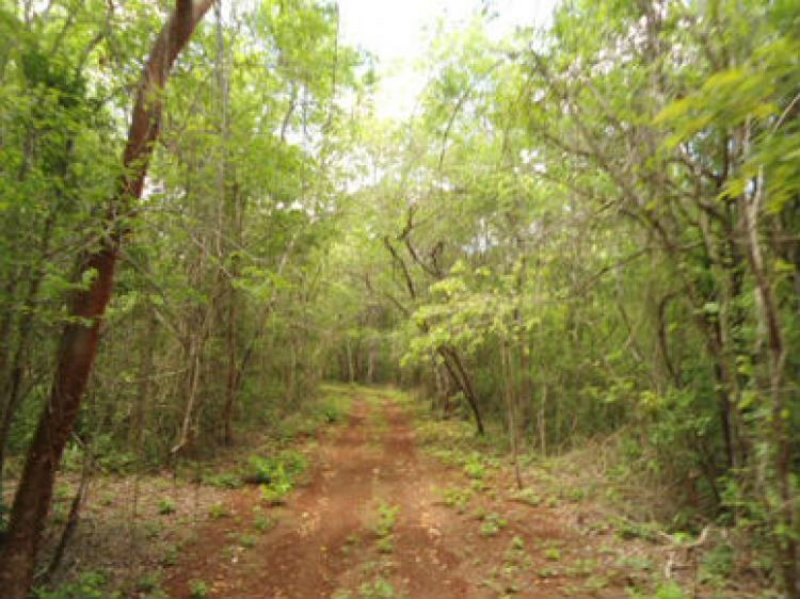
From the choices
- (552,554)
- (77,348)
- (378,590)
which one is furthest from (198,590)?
(552,554)

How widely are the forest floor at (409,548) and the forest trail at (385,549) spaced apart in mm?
14

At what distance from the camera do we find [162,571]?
16.5ft

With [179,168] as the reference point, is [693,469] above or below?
below

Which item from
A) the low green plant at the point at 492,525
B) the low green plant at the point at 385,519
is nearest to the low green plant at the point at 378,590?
the low green plant at the point at 385,519

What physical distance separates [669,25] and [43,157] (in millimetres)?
5496

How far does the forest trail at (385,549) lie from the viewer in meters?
4.87

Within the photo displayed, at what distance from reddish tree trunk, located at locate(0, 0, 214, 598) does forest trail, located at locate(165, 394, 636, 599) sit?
1.58m

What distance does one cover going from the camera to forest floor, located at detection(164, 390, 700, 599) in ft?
15.9

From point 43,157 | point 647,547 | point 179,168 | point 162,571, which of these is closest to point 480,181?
point 179,168

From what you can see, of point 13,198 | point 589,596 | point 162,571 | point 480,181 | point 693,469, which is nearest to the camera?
point 13,198

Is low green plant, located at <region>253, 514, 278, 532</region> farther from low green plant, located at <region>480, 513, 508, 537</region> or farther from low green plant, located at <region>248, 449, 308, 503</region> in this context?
low green plant, located at <region>480, 513, 508, 537</region>

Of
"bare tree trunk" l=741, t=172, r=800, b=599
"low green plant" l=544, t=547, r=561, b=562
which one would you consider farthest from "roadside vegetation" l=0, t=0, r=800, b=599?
"low green plant" l=544, t=547, r=561, b=562

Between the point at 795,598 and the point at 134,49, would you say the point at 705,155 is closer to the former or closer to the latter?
the point at 795,598

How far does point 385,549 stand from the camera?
578cm
